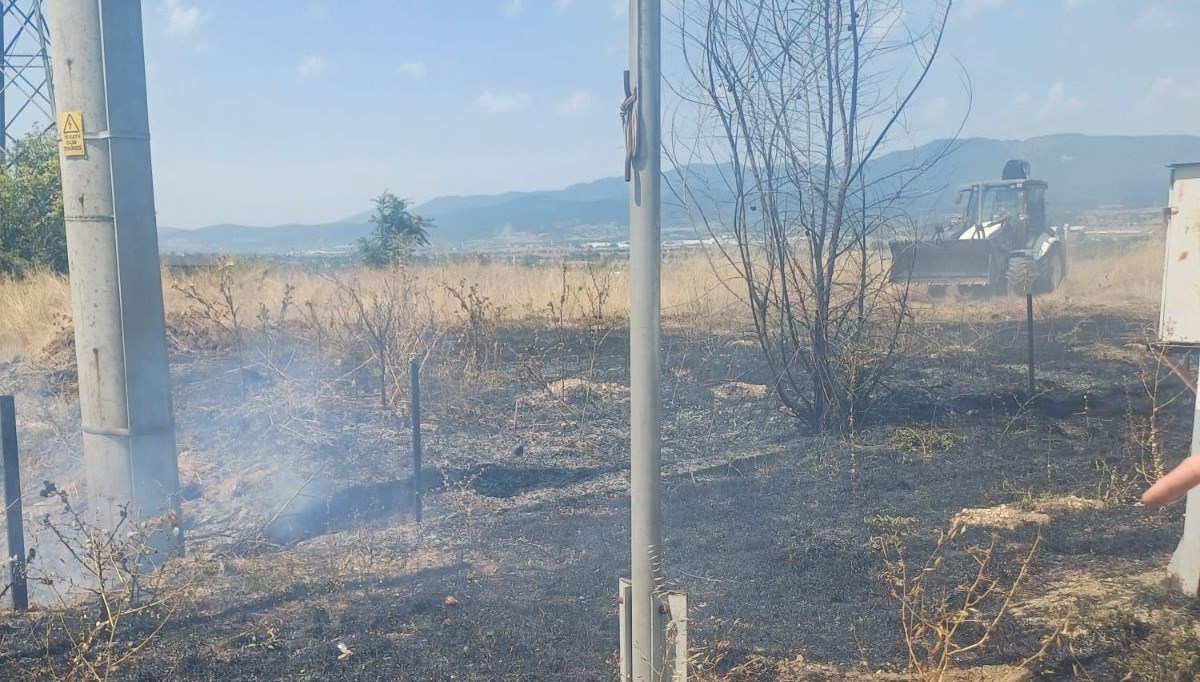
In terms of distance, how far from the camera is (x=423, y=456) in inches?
283

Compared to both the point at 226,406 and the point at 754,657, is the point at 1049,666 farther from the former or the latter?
the point at 226,406

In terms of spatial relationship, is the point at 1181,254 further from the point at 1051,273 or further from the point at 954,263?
the point at 1051,273

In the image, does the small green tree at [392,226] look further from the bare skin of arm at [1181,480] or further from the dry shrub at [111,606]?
the bare skin of arm at [1181,480]

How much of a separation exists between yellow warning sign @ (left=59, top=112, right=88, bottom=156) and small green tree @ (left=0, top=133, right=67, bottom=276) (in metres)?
13.2

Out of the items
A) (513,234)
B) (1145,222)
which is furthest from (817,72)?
(513,234)

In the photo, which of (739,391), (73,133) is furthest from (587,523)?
(739,391)

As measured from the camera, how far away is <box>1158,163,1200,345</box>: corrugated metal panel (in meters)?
6.52

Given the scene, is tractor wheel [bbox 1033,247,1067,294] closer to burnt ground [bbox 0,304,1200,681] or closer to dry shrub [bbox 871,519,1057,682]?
burnt ground [bbox 0,304,1200,681]

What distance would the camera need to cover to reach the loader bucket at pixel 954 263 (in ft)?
61.4

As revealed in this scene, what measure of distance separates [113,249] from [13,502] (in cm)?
127

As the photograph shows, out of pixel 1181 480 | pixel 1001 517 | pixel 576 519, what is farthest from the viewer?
pixel 576 519

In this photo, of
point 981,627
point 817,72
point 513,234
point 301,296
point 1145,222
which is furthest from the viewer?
point 513,234

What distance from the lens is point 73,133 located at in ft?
15.2

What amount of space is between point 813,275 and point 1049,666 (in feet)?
14.1
